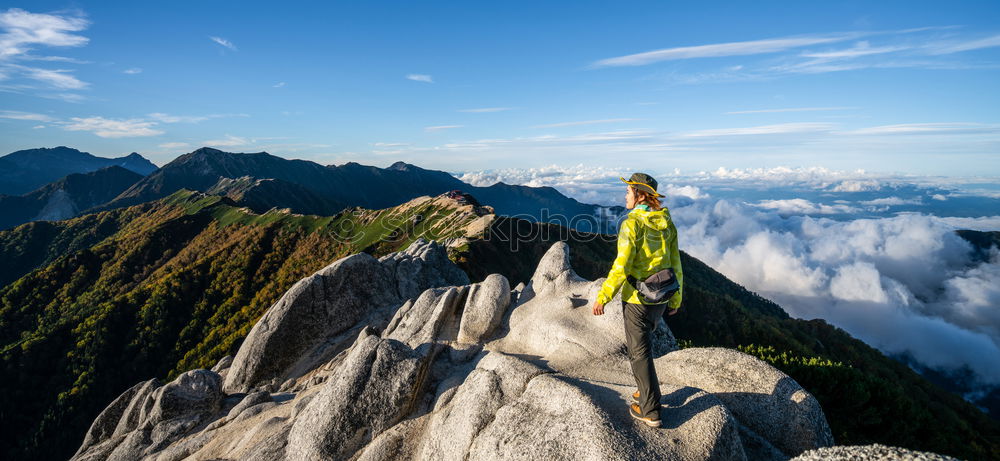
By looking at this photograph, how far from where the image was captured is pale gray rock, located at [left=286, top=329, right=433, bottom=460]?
13.2m

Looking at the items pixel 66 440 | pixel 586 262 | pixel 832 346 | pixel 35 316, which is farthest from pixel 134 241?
pixel 832 346

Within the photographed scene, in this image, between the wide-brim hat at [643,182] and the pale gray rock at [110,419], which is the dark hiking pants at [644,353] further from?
the pale gray rock at [110,419]

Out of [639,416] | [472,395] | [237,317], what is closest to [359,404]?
[472,395]

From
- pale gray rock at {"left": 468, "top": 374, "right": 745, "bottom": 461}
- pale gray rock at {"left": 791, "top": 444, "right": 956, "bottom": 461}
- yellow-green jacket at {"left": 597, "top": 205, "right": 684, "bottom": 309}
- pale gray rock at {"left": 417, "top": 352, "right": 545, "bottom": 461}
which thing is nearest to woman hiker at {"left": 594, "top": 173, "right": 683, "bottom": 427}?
yellow-green jacket at {"left": 597, "top": 205, "right": 684, "bottom": 309}

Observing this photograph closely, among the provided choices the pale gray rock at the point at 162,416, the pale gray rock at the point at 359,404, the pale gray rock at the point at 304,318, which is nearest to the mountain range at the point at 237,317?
the pale gray rock at the point at 359,404

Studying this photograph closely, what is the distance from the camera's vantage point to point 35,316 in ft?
355

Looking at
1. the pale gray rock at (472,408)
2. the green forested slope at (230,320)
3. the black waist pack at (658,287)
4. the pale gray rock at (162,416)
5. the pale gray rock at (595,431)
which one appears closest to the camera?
the pale gray rock at (595,431)

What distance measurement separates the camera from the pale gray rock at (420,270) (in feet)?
131

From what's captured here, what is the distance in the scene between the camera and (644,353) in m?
9.07

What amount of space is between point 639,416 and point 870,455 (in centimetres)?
401

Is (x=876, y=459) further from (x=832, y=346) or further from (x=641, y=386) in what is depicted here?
(x=832, y=346)

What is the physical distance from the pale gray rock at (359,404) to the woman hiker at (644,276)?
27.2ft

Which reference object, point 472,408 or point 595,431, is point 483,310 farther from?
point 595,431

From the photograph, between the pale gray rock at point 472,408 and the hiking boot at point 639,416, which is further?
the pale gray rock at point 472,408
